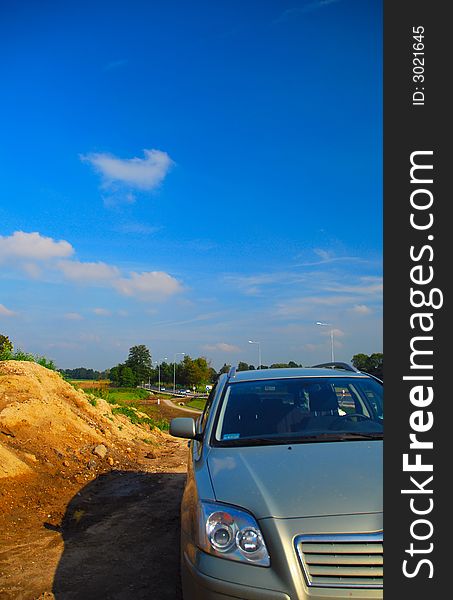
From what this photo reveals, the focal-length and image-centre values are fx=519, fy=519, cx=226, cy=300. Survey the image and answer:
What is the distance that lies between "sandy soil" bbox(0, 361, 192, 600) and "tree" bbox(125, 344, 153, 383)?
340ft

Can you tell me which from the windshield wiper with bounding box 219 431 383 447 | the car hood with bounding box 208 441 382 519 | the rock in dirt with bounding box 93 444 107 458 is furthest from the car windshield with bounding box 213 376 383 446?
the rock in dirt with bounding box 93 444 107 458

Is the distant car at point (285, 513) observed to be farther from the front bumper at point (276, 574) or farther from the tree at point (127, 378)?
the tree at point (127, 378)

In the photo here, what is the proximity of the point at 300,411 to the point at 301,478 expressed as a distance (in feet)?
4.19

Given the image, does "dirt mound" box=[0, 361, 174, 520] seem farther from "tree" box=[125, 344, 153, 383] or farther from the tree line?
"tree" box=[125, 344, 153, 383]

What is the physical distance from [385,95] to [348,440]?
2693mm

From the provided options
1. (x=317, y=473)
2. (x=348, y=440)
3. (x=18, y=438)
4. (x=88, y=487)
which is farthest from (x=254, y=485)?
(x=18, y=438)

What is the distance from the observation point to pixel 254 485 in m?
3.07

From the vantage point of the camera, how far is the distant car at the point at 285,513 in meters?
2.64

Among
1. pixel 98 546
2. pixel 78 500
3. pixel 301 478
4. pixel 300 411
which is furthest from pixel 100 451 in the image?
pixel 301 478

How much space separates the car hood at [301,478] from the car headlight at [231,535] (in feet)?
0.20

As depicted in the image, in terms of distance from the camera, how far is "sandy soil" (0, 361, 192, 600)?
473 centimetres

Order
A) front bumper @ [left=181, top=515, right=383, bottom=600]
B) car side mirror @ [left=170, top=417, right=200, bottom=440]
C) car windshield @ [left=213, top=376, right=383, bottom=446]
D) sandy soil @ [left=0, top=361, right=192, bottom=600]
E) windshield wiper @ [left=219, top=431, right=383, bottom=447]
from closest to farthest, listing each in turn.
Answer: front bumper @ [left=181, top=515, right=383, bottom=600]
windshield wiper @ [left=219, top=431, right=383, bottom=447]
car windshield @ [left=213, top=376, right=383, bottom=446]
car side mirror @ [left=170, top=417, right=200, bottom=440]
sandy soil @ [left=0, top=361, right=192, bottom=600]

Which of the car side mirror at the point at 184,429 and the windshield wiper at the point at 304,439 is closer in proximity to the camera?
the windshield wiper at the point at 304,439

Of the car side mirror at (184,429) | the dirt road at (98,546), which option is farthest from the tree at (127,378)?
the car side mirror at (184,429)
